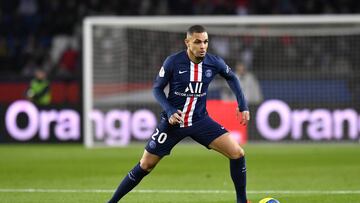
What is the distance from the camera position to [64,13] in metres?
25.0

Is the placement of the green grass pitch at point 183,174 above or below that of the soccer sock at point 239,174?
below

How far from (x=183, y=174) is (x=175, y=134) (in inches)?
176

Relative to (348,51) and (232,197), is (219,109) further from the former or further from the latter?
(232,197)

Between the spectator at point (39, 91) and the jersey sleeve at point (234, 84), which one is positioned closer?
the jersey sleeve at point (234, 84)

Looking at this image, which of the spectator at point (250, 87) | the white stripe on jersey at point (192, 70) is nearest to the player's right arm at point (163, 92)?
the white stripe on jersey at point (192, 70)

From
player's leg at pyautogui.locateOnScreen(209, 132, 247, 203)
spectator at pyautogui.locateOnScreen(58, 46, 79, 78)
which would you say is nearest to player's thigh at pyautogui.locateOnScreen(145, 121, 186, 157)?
player's leg at pyautogui.locateOnScreen(209, 132, 247, 203)

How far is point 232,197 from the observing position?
32.8ft

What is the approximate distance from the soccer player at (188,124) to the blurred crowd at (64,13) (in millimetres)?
14768

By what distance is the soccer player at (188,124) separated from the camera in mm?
8484

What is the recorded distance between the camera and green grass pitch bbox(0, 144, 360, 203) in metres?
10.1

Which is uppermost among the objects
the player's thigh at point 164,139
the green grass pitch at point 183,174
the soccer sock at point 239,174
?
the player's thigh at point 164,139

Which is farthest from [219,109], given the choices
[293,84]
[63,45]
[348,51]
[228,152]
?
[228,152]

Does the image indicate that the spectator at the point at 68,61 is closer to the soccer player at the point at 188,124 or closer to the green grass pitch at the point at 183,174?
the green grass pitch at the point at 183,174

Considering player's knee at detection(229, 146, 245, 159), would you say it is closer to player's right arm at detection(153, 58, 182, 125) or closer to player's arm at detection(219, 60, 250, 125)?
player's arm at detection(219, 60, 250, 125)
